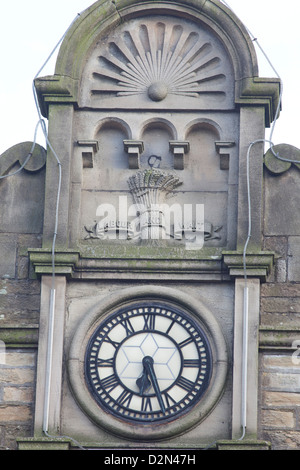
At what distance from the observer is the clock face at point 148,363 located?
19125mm

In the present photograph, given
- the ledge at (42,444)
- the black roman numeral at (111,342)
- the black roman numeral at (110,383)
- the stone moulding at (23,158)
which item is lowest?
the ledge at (42,444)

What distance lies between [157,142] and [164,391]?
2768 millimetres

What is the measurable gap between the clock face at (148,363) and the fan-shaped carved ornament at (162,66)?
235 centimetres

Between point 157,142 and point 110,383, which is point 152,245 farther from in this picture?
point 110,383

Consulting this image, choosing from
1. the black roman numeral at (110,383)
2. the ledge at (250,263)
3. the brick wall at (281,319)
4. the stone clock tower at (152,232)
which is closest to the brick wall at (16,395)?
the stone clock tower at (152,232)

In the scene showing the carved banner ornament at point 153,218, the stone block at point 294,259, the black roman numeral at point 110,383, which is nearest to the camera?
the black roman numeral at point 110,383

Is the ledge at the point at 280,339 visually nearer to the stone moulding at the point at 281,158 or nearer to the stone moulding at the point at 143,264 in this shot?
the stone moulding at the point at 143,264

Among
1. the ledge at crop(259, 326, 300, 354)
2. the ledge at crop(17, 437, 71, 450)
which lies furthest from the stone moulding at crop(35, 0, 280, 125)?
the ledge at crop(17, 437, 71, 450)

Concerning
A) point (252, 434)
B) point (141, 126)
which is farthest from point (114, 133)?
point (252, 434)

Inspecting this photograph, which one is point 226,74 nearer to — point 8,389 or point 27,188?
point 27,188

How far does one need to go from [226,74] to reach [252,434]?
392cm

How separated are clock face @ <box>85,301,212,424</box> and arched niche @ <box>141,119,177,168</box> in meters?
1.60

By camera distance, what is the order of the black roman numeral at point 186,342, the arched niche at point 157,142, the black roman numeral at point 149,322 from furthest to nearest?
1. the arched niche at point 157,142
2. the black roman numeral at point 149,322
3. the black roman numeral at point 186,342

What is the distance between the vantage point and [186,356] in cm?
1930
